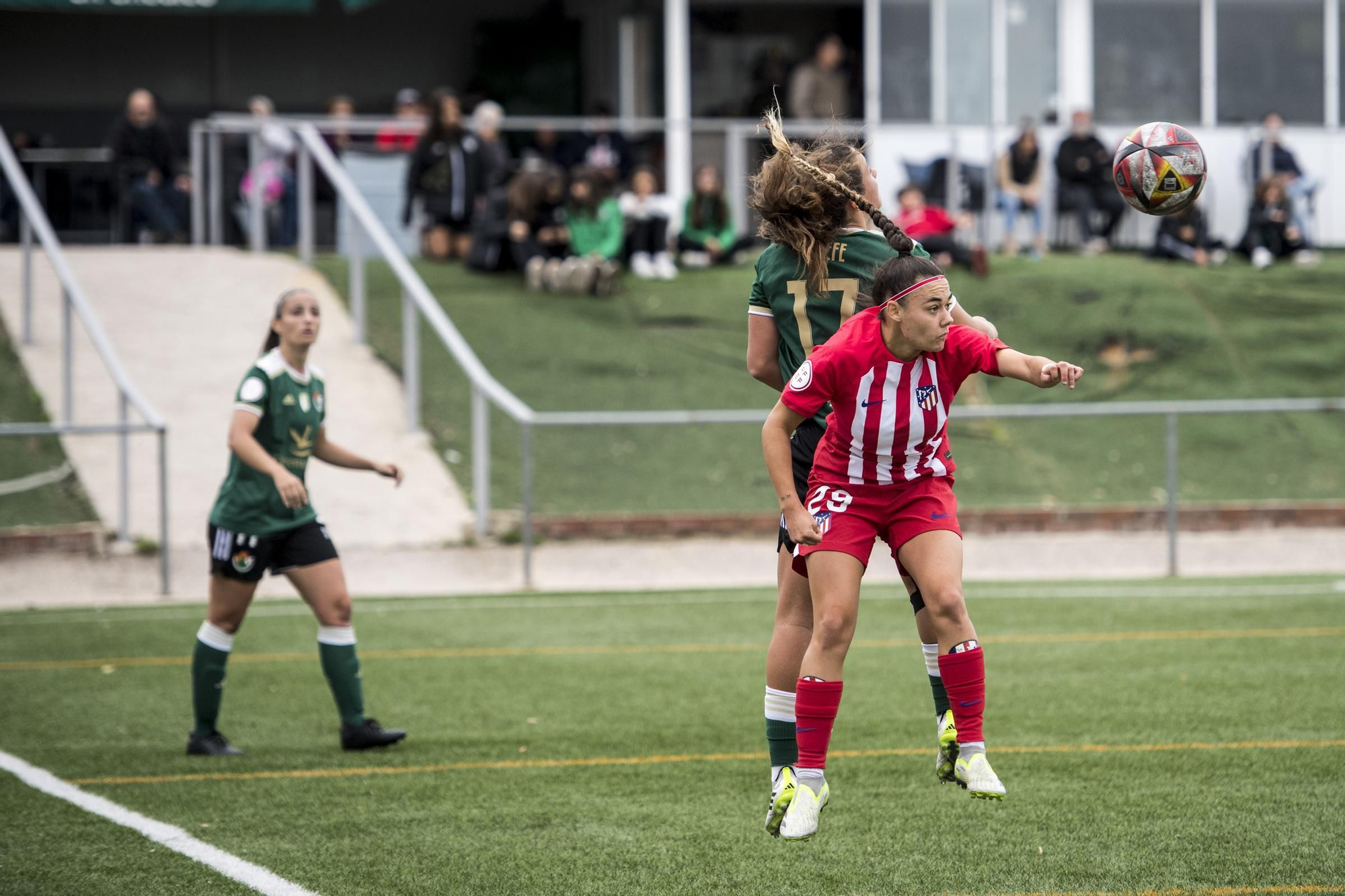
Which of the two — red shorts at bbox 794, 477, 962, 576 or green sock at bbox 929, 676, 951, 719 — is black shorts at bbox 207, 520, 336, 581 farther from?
green sock at bbox 929, 676, 951, 719

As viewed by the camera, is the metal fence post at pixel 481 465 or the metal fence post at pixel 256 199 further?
the metal fence post at pixel 256 199

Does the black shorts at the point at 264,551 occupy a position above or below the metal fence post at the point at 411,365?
below

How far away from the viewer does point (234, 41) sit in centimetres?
2488

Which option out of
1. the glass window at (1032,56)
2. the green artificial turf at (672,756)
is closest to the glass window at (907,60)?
the glass window at (1032,56)

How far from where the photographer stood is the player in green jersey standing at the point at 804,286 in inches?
192

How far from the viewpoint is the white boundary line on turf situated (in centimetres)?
486

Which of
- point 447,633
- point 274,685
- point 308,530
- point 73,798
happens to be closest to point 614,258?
point 447,633

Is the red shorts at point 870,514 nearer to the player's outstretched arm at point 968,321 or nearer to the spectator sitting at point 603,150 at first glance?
the player's outstretched arm at point 968,321

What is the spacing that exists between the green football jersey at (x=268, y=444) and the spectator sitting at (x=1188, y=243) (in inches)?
612

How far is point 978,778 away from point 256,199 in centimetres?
1508

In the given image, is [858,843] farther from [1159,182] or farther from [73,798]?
[73,798]

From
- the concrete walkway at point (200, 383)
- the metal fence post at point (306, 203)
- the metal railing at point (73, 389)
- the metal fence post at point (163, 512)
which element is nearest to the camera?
the metal fence post at point (163, 512)

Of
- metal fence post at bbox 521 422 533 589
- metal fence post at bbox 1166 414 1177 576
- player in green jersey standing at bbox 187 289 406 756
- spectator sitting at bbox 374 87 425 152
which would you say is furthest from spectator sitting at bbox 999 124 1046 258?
player in green jersey standing at bbox 187 289 406 756

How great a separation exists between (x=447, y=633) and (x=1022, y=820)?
5.38 m
